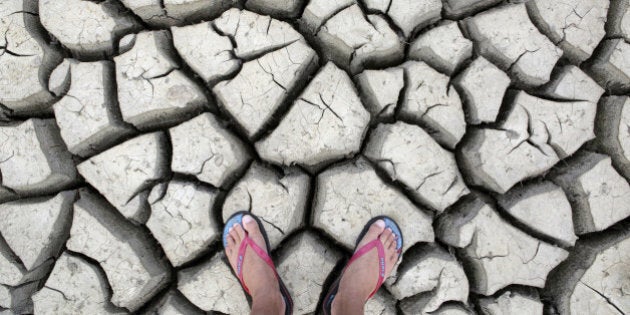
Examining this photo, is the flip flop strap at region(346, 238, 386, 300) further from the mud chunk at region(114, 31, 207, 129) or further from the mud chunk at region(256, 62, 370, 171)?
the mud chunk at region(114, 31, 207, 129)

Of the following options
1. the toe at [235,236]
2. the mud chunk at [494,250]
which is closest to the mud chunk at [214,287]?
the toe at [235,236]

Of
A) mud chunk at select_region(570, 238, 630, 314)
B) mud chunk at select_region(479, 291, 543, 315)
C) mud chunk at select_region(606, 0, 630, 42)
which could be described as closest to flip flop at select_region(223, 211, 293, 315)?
mud chunk at select_region(479, 291, 543, 315)

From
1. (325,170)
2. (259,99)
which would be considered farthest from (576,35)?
(259,99)

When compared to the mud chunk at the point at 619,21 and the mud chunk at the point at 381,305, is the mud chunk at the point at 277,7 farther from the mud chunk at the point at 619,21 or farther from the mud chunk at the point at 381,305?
the mud chunk at the point at 619,21

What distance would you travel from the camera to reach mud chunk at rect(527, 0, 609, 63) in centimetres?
179

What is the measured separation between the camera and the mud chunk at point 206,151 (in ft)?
5.39

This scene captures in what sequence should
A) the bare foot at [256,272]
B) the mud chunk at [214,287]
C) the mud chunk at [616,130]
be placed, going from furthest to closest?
the mud chunk at [616,130] < the mud chunk at [214,287] < the bare foot at [256,272]

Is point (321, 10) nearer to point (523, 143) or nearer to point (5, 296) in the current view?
point (523, 143)

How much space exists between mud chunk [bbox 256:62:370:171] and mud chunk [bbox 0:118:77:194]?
2.60ft

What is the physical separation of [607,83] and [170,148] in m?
1.85

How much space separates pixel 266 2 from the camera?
1.78 metres

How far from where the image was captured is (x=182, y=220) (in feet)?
5.33

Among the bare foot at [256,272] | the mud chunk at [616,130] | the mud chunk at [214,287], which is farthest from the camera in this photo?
the mud chunk at [616,130]

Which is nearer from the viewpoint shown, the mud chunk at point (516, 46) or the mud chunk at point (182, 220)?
the mud chunk at point (182, 220)
